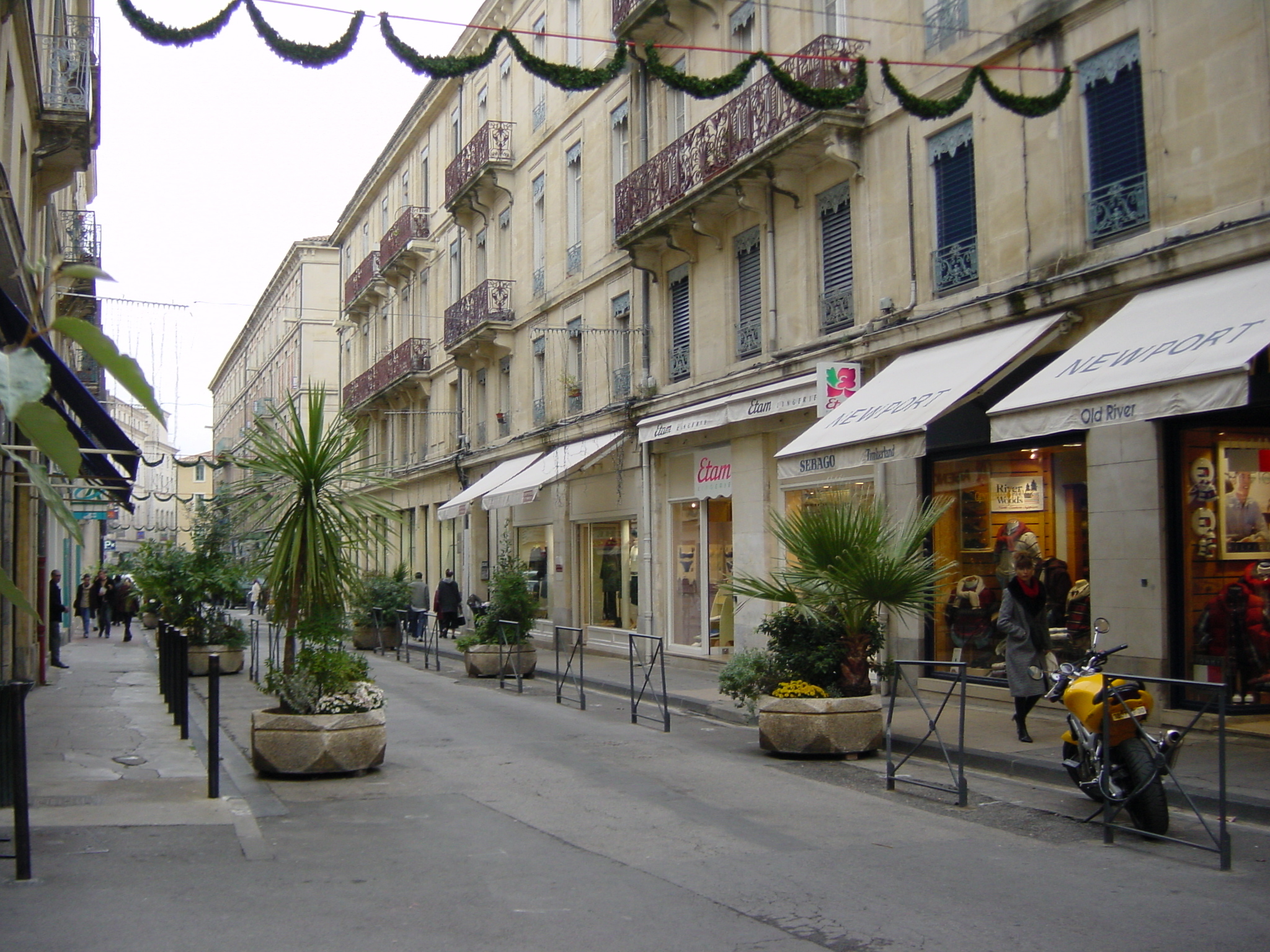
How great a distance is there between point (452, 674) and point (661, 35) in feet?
38.9

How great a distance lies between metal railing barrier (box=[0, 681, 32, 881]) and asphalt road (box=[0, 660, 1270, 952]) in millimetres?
192

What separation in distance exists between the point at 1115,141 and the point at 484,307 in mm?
19473

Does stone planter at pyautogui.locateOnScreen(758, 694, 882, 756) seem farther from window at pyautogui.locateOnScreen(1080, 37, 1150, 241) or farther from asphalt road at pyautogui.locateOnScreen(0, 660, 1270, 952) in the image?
window at pyautogui.locateOnScreen(1080, 37, 1150, 241)

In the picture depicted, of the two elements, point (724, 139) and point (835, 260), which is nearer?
point (835, 260)

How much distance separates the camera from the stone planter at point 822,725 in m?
10.5

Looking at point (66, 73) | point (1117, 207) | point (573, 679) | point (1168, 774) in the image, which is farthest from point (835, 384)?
Answer: point (66, 73)

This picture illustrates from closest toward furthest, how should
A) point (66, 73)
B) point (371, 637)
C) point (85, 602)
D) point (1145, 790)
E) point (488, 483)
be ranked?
point (1145, 790)
point (66, 73)
point (371, 637)
point (488, 483)
point (85, 602)

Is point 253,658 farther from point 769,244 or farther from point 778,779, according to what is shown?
point 778,779

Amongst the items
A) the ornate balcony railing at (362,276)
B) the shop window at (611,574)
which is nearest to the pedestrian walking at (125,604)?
the ornate balcony railing at (362,276)

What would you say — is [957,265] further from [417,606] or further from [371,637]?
[417,606]

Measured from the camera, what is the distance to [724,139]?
18.2 meters

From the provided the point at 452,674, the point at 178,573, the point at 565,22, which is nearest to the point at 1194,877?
the point at 452,674

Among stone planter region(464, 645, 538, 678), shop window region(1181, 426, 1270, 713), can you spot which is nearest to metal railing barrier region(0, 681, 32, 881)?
shop window region(1181, 426, 1270, 713)

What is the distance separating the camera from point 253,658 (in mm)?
19141
